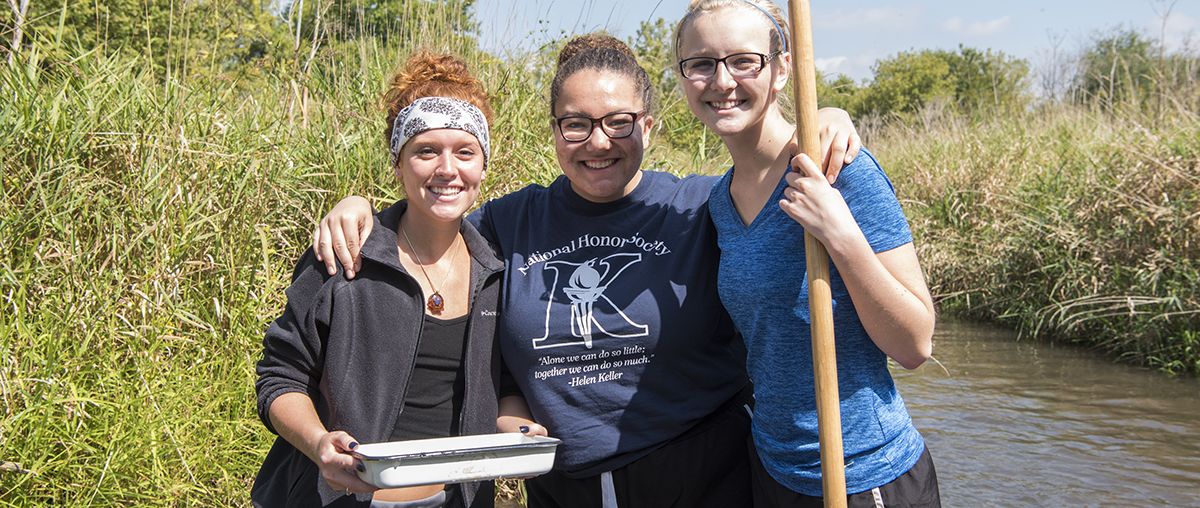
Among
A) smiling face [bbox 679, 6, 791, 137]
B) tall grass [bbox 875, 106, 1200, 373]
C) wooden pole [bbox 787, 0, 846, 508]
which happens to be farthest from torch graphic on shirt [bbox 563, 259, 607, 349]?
tall grass [bbox 875, 106, 1200, 373]

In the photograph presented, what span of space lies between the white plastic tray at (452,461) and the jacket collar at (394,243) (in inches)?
18.7

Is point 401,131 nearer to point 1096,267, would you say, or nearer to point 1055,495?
point 1055,495

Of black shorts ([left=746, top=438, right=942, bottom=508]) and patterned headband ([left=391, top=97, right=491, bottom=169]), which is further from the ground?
patterned headband ([left=391, top=97, right=491, bottom=169])

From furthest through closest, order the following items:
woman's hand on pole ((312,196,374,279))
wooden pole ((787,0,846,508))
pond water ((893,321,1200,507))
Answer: pond water ((893,321,1200,507)) → woman's hand on pole ((312,196,374,279)) → wooden pole ((787,0,846,508))

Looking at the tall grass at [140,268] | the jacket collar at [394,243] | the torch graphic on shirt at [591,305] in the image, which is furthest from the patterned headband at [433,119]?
the tall grass at [140,268]

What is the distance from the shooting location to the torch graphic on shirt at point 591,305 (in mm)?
2350

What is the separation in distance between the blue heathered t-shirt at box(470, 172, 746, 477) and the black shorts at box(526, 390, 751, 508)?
0.11 ft

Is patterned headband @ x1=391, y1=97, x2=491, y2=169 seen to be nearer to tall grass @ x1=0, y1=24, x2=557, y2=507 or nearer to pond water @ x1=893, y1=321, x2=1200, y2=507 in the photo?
tall grass @ x1=0, y1=24, x2=557, y2=507

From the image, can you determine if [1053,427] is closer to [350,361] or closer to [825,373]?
[825,373]

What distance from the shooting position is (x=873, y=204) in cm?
200

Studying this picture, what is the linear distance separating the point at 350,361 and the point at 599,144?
0.80m

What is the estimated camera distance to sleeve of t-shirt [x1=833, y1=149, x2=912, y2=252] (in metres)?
1.98

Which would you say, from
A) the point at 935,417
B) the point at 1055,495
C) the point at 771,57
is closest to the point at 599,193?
the point at 771,57

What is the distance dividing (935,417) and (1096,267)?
8.61ft
